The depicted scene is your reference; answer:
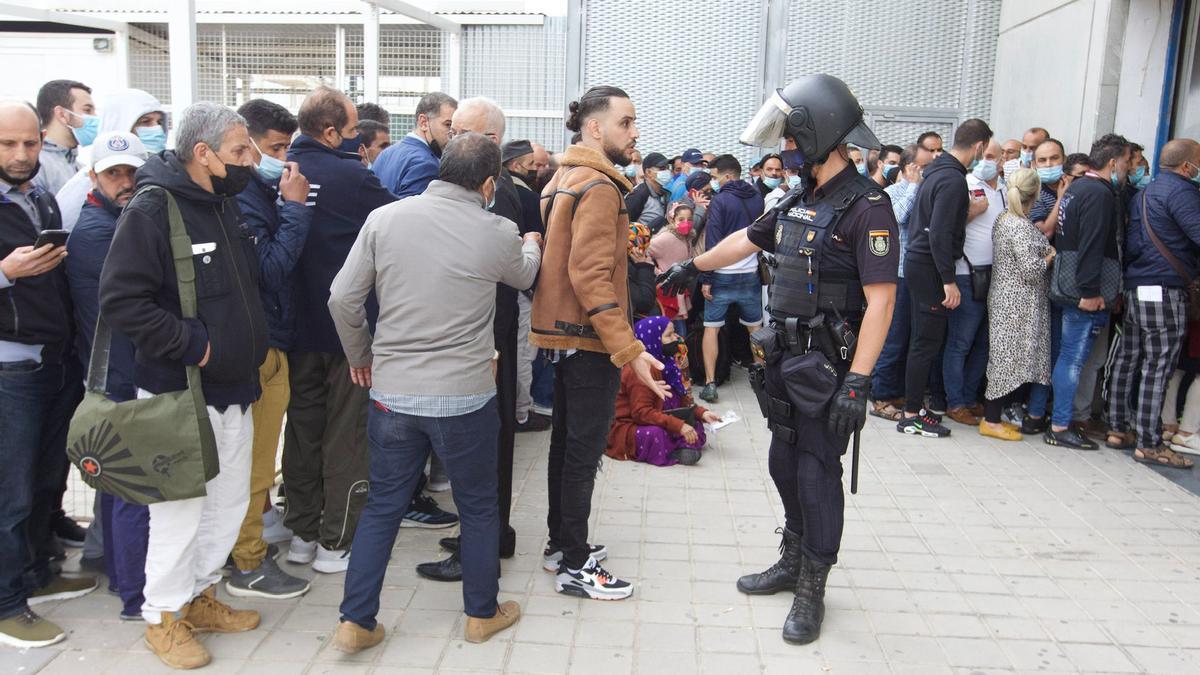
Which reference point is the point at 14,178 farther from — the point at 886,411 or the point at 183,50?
the point at 886,411

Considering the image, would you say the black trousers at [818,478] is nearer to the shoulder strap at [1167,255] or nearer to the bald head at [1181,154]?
the shoulder strap at [1167,255]

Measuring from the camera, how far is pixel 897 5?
10.6m

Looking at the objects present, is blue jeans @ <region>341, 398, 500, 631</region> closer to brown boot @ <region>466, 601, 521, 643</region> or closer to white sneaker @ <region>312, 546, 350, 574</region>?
brown boot @ <region>466, 601, 521, 643</region>

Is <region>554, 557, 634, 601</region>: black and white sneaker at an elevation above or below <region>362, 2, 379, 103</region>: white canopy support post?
below

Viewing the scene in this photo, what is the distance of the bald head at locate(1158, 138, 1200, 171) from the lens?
5.99m

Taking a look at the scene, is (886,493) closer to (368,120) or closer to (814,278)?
(814,278)

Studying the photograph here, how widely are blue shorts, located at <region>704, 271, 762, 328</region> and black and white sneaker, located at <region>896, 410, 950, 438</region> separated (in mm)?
1604

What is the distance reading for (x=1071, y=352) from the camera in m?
6.46

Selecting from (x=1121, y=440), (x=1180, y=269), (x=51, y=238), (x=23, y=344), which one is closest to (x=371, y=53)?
(x=51, y=238)

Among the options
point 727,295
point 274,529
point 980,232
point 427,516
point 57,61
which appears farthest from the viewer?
point 57,61

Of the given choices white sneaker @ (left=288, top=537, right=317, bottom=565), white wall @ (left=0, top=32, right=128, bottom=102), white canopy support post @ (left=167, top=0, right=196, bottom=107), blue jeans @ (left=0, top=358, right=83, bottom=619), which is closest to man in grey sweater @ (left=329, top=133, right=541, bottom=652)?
white sneaker @ (left=288, top=537, right=317, bottom=565)

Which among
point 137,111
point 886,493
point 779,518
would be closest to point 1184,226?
point 886,493

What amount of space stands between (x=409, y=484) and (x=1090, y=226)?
5.03m

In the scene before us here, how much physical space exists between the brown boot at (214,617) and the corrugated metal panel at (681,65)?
855cm
